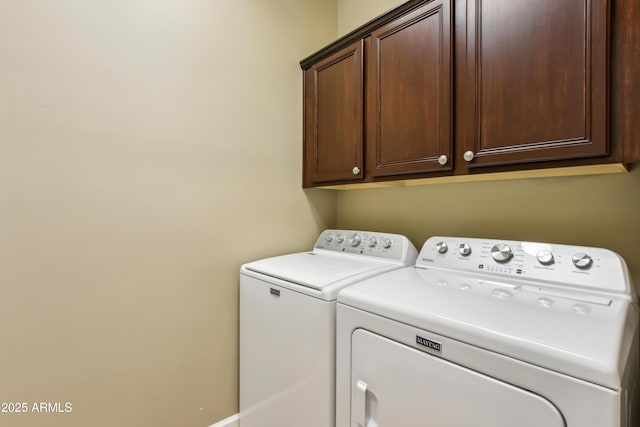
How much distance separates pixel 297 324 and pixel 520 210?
A: 110 centimetres

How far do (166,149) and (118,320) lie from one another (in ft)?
2.53

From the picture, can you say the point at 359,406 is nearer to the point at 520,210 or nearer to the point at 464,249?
the point at 464,249

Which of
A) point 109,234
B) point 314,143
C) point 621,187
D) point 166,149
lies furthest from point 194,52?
point 621,187

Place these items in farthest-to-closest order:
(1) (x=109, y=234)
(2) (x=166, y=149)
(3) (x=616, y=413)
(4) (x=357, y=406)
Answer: (2) (x=166, y=149) → (1) (x=109, y=234) → (4) (x=357, y=406) → (3) (x=616, y=413)

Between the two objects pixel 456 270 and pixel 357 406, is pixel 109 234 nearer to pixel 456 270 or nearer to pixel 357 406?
pixel 357 406

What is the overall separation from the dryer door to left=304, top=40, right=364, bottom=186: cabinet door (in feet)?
2.89

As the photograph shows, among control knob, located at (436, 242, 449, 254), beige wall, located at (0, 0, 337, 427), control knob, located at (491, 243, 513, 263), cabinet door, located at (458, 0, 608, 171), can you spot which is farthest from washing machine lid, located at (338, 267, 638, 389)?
beige wall, located at (0, 0, 337, 427)

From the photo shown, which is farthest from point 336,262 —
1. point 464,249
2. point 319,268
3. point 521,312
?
point 521,312

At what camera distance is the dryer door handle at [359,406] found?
91 cm

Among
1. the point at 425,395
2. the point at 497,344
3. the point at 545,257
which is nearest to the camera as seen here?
the point at 497,344

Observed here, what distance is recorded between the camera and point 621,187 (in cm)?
106

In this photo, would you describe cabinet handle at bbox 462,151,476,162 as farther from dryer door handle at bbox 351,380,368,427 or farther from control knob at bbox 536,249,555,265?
dryer door handle at bbox 351,380,368,427

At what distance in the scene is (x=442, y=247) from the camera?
4.33ft

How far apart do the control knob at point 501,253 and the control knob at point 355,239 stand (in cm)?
68
